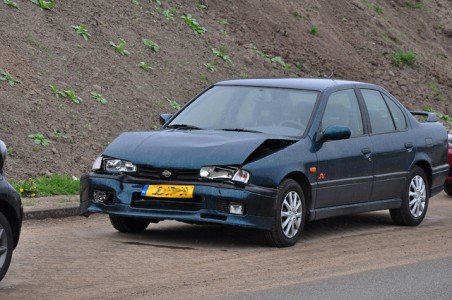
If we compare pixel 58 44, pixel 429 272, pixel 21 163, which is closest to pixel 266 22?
pixel 58 44

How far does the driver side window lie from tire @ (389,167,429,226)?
1.03 metres

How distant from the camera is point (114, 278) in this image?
9391 millimetres

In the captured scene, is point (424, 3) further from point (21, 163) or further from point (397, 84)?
point (21, 163)

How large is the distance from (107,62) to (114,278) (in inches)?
452

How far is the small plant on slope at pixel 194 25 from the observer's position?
2402cm

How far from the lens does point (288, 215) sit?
11414 millimetres

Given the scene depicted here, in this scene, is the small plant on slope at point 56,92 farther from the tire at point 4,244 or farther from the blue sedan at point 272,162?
the tire at point 4,244

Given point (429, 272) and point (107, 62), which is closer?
point (429, 272)

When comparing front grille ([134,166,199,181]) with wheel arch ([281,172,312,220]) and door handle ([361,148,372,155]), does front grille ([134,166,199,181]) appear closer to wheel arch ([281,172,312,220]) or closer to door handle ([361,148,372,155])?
wheel arch ([281,172,312,220])

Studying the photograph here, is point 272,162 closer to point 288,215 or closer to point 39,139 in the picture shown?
point 288,215

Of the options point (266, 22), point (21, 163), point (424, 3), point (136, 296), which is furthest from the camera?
point (424, 3)

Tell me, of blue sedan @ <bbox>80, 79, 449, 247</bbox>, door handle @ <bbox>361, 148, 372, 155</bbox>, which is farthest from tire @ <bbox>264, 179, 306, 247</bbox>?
door handle @ <bbox>361, 148, 372, 155</bbox>

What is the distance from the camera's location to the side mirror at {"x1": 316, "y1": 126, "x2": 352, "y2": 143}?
1198 centimetres

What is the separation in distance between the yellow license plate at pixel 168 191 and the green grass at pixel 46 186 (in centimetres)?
360
